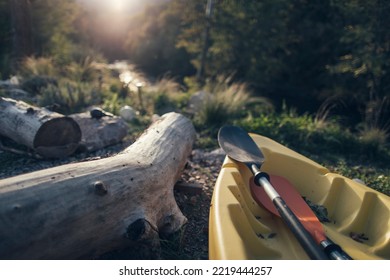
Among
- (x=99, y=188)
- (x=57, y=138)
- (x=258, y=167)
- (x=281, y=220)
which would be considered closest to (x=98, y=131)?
(x=57, y=138)

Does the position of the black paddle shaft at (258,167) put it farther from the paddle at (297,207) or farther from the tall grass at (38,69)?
the tall grass at (38,69)

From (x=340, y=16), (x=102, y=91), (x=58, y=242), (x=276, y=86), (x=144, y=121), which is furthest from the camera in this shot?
(x=276, y=86)

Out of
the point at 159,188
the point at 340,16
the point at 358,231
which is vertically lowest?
the point at 358,231

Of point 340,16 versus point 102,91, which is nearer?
point 102,91

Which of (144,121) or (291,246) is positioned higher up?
(291,246)

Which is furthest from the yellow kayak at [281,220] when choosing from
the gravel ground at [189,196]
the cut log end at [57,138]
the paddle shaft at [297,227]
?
the cut log end at [57,138]

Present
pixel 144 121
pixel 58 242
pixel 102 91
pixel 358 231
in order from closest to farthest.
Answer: pixel 58 242
pixel 358 231
pixel 144 121
pixel 102 91

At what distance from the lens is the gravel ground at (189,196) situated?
2.37 m

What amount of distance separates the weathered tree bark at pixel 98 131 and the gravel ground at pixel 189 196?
86 mm

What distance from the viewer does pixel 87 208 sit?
1.88 m

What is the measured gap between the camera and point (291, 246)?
2.28 meters
